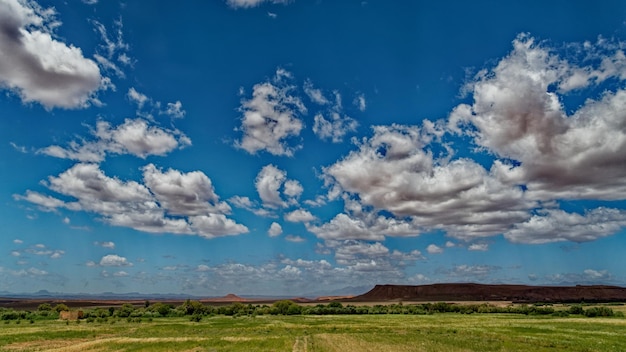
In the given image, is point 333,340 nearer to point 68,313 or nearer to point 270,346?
point 270,346

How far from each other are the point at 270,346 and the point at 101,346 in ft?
72.6

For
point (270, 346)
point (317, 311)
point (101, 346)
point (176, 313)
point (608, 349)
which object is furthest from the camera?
point (317, 311)

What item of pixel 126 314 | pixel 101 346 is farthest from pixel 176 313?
pixel 101 346

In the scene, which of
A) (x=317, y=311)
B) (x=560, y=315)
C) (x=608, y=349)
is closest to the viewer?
(x=608, y=349)

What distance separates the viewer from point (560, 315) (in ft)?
354

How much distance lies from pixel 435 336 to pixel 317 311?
8925 cm

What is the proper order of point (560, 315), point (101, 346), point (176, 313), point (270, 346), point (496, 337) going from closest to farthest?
point (270, 346) → point (101, 346) → point (496, 337) → point (560, 315) → point (176, 313)

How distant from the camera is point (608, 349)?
44781 millimetres

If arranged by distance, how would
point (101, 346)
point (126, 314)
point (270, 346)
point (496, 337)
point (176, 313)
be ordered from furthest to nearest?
point (176, 313) < point (126, 314) < point (496, 337) < point (101, 346) < point (270, 346)

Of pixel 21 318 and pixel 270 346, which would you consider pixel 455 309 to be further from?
pixel 21 318

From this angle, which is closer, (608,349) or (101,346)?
(608,349)

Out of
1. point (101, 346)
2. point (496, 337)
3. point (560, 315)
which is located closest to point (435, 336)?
point (496, 337)

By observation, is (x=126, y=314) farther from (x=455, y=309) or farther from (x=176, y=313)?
(x=455, y=309)

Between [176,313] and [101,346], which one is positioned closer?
[101,346]
